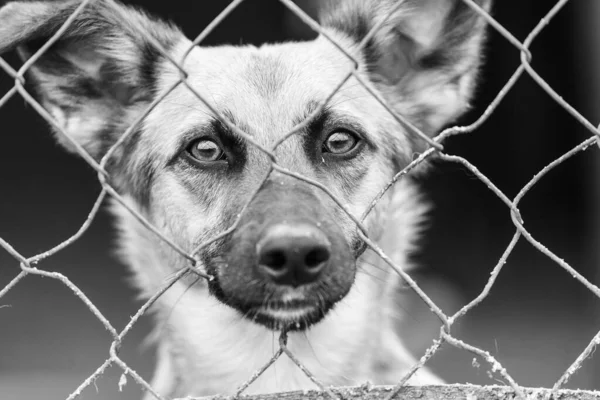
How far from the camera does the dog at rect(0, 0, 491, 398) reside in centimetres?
259

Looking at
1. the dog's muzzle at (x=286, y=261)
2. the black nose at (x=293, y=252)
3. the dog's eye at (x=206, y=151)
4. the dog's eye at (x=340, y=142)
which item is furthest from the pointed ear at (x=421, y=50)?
the black nose at (x=293, y=252)

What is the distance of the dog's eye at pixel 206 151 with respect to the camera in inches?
104

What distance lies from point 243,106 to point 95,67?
65 centimetres

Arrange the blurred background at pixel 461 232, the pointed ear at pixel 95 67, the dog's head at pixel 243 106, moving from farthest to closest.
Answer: the blurred background at pixel 461 232 → the pointed ear at pixel 95 67 → the dog's head at pixel 243 106

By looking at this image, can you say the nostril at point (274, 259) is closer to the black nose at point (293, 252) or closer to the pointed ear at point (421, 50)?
the black nose at point (293, 252)

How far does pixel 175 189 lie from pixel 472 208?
505 cm

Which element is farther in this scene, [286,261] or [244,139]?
[244,139]

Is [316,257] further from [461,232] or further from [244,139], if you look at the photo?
[461,232]

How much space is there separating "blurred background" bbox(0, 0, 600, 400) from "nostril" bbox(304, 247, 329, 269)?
156 inches

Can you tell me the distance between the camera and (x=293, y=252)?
6.11 feet

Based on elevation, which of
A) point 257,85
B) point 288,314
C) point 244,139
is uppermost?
point 257,85

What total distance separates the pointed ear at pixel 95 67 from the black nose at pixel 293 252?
986 mm

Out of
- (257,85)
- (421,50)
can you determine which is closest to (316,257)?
(257,85)

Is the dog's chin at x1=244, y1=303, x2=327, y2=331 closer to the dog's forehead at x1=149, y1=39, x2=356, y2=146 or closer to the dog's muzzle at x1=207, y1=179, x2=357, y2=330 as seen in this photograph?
the dog's muzzle at x1=207, y1=179, x2=357, y2=330
